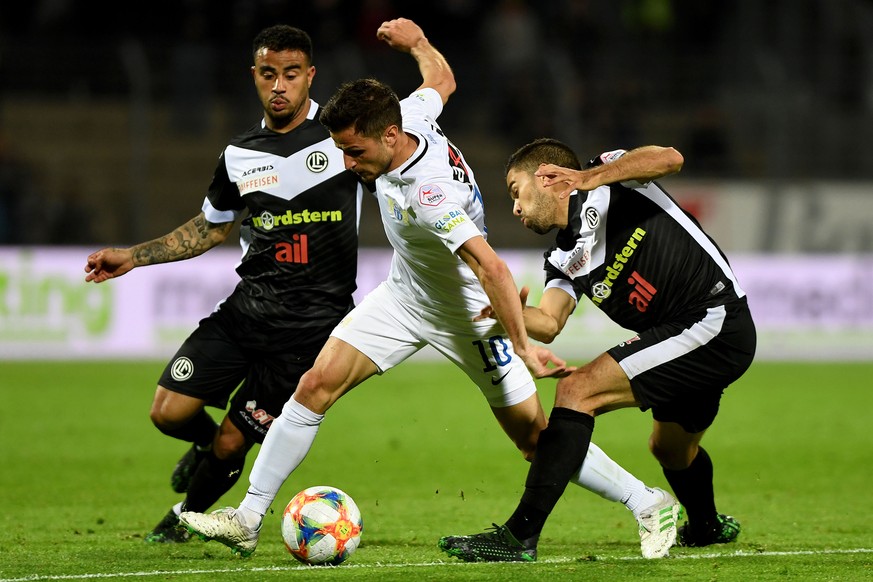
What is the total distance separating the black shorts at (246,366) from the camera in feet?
22.2

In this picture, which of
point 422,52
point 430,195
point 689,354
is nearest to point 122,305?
point 422,52

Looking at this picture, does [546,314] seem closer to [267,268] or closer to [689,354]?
[689,354]

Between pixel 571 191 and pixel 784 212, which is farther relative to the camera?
pixel 784 212

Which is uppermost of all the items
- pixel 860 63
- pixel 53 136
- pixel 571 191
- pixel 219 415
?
pixel 860 63

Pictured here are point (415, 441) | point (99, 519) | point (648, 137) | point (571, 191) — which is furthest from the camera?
point (648, 137)

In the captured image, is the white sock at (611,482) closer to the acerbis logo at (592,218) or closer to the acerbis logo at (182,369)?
the acerbis logo at (592,218)

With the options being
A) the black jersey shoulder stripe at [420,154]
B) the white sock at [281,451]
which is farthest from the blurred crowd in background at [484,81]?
the black jersey shoulder stripe at [420,154]

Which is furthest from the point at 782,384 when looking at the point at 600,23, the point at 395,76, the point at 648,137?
the point at 600,23

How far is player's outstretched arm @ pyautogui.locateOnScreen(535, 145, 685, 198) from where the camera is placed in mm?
5707

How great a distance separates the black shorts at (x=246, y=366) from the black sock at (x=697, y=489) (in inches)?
81.4

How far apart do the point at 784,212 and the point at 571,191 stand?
1362cm

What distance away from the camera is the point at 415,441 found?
11062mm

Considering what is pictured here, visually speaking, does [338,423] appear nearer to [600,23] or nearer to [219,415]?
[219,415]

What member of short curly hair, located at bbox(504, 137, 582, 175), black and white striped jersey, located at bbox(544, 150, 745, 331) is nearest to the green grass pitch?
black and white striped jersey, located at bbox(544, 150, 745, 331)
